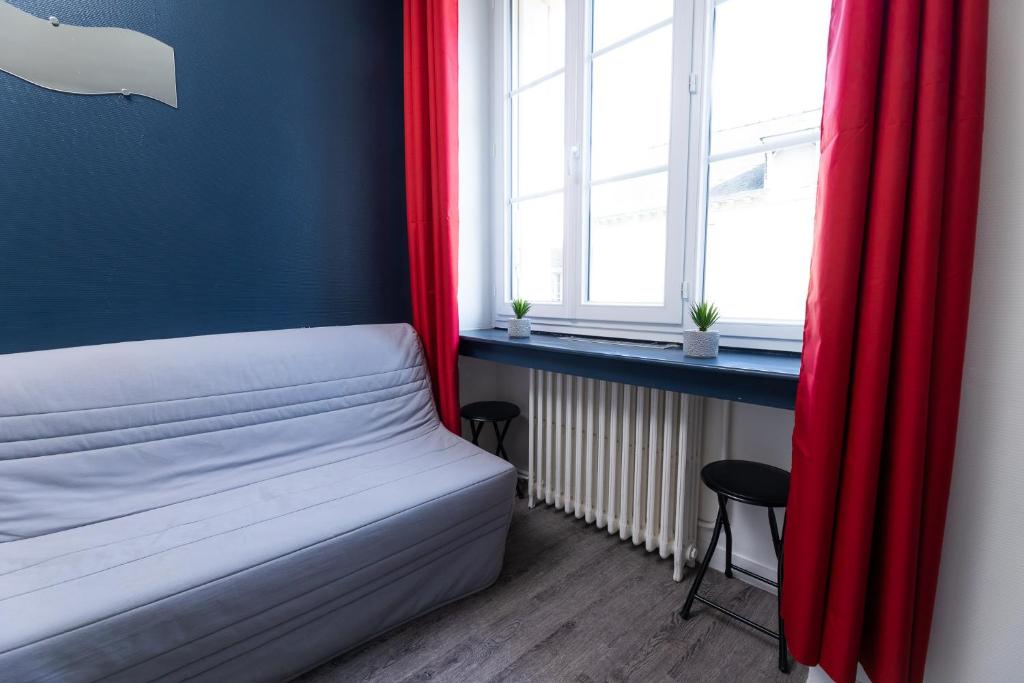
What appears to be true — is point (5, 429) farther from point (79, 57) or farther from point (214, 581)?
point (79, 57)

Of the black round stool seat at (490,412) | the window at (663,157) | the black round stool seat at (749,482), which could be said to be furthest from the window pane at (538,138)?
the black round stool seat at (749,482)

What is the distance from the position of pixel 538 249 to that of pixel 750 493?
1.51 meters

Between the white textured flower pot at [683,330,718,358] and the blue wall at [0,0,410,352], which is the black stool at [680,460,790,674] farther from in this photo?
the blue wall at [0,0,410,352]

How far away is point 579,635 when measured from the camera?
136 cm

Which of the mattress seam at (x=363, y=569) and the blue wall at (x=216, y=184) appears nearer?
the mattress seam at (x=363, y=569)

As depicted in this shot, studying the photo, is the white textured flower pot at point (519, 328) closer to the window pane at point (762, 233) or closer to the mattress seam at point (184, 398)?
the mattress seam at point (184, 398)

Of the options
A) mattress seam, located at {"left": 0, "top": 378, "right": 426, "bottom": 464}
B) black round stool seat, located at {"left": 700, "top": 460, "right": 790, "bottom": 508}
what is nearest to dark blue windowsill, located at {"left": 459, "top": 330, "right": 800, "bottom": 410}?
black round stool seat, located at {"left": 700, "top": 460, "right": 790, "bottom": 508}

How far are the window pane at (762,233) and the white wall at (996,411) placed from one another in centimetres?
49

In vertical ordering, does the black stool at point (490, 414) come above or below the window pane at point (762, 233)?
below

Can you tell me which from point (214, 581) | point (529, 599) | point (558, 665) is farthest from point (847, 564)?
point (214, 581)

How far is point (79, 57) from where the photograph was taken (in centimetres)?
146

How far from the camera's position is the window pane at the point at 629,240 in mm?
1771

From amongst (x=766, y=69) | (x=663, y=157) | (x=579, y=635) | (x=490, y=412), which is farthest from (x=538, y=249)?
(x=579, y=635)

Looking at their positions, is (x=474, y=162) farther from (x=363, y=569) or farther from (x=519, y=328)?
(x=363, y=569)
